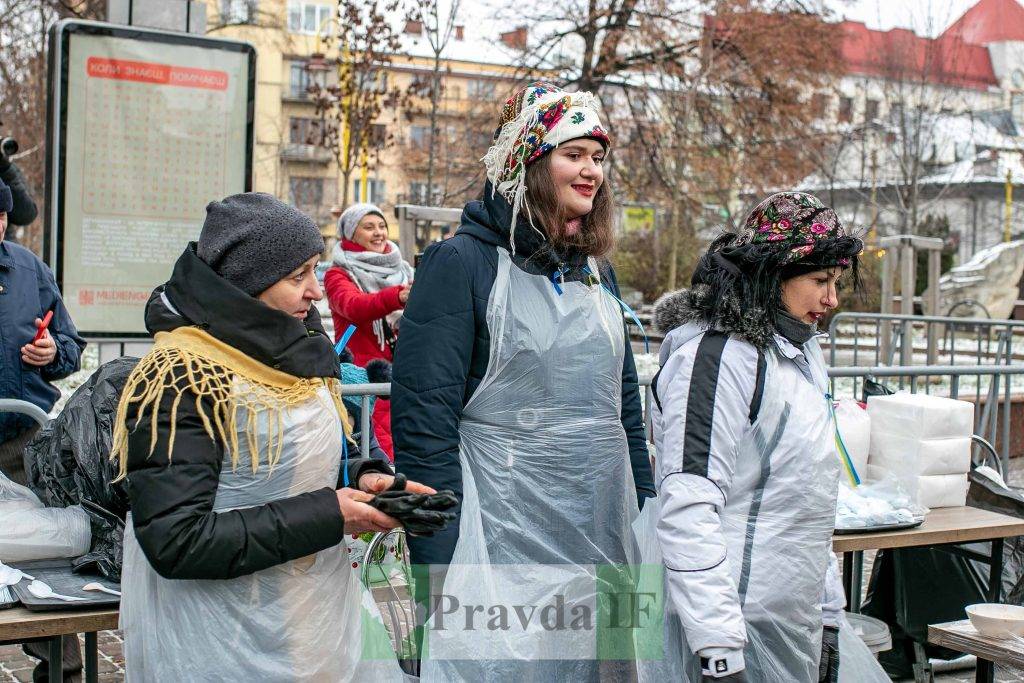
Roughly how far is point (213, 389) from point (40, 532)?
1124 mm

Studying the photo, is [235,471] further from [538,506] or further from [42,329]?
[42,329]

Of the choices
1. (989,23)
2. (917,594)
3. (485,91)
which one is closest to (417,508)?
(917,594)

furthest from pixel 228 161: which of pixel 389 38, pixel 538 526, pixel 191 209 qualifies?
pixel 389 38

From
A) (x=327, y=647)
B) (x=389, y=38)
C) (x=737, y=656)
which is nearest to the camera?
(x=327, y=647)

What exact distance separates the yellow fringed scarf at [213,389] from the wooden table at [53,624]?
2.38 ft

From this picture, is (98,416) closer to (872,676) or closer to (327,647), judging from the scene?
(327,647)

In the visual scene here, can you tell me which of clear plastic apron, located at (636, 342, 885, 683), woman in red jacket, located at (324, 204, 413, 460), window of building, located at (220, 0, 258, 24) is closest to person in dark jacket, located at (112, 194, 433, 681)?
clear plastic apron, located at (636, 342, 885, 683)

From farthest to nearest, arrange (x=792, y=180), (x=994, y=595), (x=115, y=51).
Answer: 1. (x=792, y=180)
2. (x=115, y=51)
3. (x=994, y=595)

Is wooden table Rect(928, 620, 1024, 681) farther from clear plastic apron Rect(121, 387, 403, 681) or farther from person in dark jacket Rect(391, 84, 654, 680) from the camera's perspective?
clear plastic apron Rect(121, 387, 403, 681)

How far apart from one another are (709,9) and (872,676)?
49.1 ft

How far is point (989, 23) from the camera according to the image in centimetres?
2366

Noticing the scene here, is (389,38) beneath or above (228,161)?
above

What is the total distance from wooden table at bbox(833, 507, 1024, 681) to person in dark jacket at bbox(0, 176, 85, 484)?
298cm

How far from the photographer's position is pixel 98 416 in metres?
2.89
